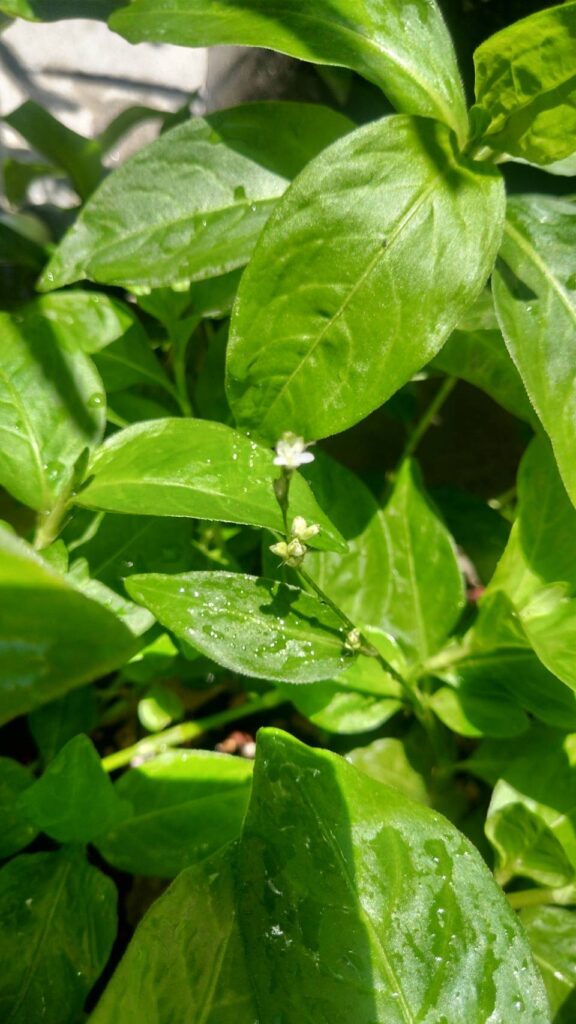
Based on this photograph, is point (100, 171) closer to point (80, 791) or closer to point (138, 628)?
point (138, 628)

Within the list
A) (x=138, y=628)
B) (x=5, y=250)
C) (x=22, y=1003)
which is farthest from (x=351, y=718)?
(x=5, y=250)

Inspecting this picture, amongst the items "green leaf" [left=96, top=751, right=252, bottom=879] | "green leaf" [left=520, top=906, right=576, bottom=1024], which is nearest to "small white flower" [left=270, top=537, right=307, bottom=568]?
"green leaf" [left=96, top=751, right=252, bottom=879]

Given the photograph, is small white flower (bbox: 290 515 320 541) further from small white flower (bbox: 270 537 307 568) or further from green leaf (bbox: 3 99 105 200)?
green leaf (bbox: 3 99 105 200)

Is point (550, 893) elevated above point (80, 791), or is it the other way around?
point (80, 791)

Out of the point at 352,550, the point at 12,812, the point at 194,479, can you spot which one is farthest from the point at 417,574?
the point at 12,812

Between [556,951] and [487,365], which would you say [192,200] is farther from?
[556,951]

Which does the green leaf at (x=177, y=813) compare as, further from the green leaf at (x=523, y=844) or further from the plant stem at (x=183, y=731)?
the green leaf at (x=523, y=844)

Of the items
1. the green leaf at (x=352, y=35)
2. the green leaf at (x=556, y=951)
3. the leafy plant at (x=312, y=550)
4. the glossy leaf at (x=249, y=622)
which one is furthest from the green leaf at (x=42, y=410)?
the green leaf at (x=556, y=951)
